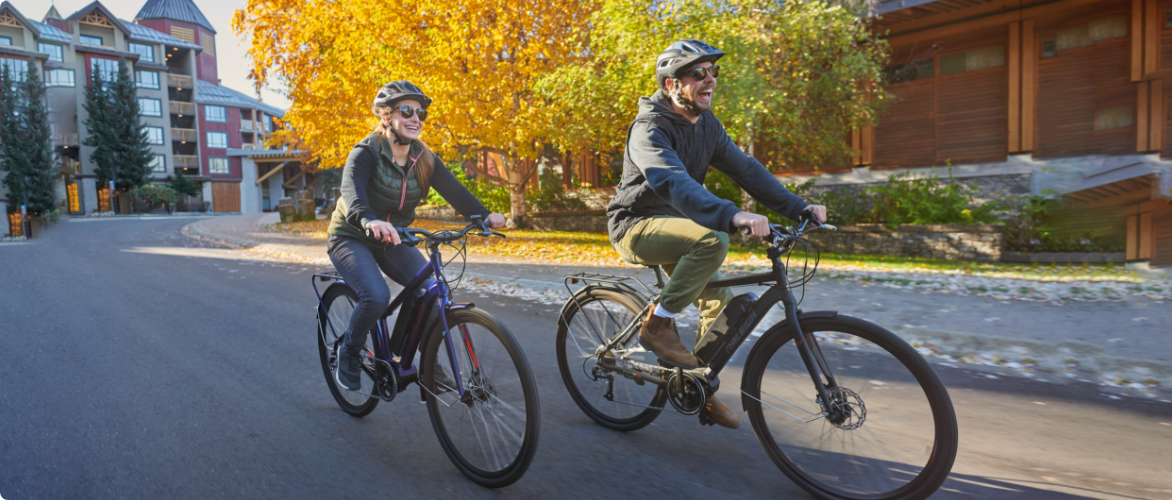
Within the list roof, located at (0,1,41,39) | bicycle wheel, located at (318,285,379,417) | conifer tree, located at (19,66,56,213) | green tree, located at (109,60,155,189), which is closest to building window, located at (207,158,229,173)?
green tree, located at (109,60,155,189)

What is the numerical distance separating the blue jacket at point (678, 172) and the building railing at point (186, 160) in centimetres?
6560

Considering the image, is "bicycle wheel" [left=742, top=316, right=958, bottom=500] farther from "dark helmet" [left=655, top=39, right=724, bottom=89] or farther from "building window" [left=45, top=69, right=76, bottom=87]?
"building window" [left=45, top=69, right=76, bottom=87]

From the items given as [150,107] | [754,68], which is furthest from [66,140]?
[754,68]

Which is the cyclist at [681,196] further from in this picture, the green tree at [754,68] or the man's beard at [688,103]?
the green tree at [754,68]

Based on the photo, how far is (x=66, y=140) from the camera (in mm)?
51688

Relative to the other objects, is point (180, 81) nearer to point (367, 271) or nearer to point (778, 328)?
→ point (367, 271)

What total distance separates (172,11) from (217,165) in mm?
23980

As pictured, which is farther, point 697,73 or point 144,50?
point 144,50

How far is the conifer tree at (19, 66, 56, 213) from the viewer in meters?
34.3

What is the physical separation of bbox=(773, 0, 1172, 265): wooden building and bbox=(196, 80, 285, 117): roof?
5791cm

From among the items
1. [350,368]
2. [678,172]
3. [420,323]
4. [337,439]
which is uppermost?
[678,172]

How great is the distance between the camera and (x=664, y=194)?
3109 millimetres

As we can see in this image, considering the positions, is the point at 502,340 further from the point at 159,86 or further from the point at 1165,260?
the point at 159,86

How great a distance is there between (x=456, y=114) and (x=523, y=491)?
13441 mm
